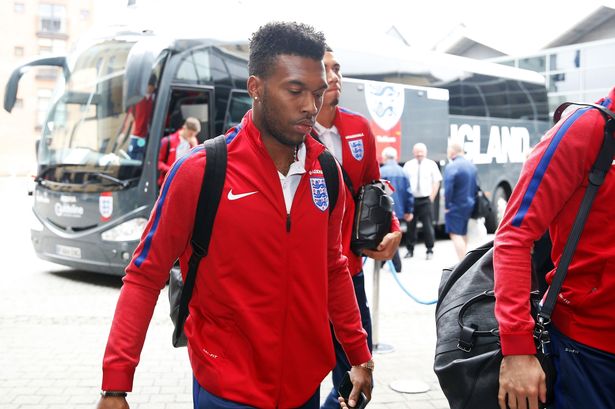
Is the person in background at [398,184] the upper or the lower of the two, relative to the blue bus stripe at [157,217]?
lower

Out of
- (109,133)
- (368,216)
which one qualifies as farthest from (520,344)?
(109,133)

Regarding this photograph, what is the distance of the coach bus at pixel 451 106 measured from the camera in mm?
12797

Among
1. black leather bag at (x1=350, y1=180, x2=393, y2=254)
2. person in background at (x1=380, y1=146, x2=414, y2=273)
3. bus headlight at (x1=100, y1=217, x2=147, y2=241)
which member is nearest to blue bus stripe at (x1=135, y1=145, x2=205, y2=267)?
black leather bag at (x1=350, y1=180, x2=393, y2=254)

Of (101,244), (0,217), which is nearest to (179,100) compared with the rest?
(101,244)

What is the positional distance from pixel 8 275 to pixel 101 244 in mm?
1768

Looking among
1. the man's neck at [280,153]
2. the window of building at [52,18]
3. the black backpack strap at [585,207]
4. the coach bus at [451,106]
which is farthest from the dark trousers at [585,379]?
the window of building at [52,18]

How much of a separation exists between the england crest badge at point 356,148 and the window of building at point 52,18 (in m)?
54.8

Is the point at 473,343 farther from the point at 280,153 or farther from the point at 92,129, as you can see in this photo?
the point at 92,129

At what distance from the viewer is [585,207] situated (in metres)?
2.12

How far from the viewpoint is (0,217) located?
62.5ft

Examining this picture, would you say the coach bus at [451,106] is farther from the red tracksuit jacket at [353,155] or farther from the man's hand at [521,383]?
the man's hand at [521,383]

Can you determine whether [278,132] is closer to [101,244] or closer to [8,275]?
[101,244]

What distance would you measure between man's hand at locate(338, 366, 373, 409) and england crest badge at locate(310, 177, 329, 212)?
0.62m

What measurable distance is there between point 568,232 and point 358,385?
854 mm
